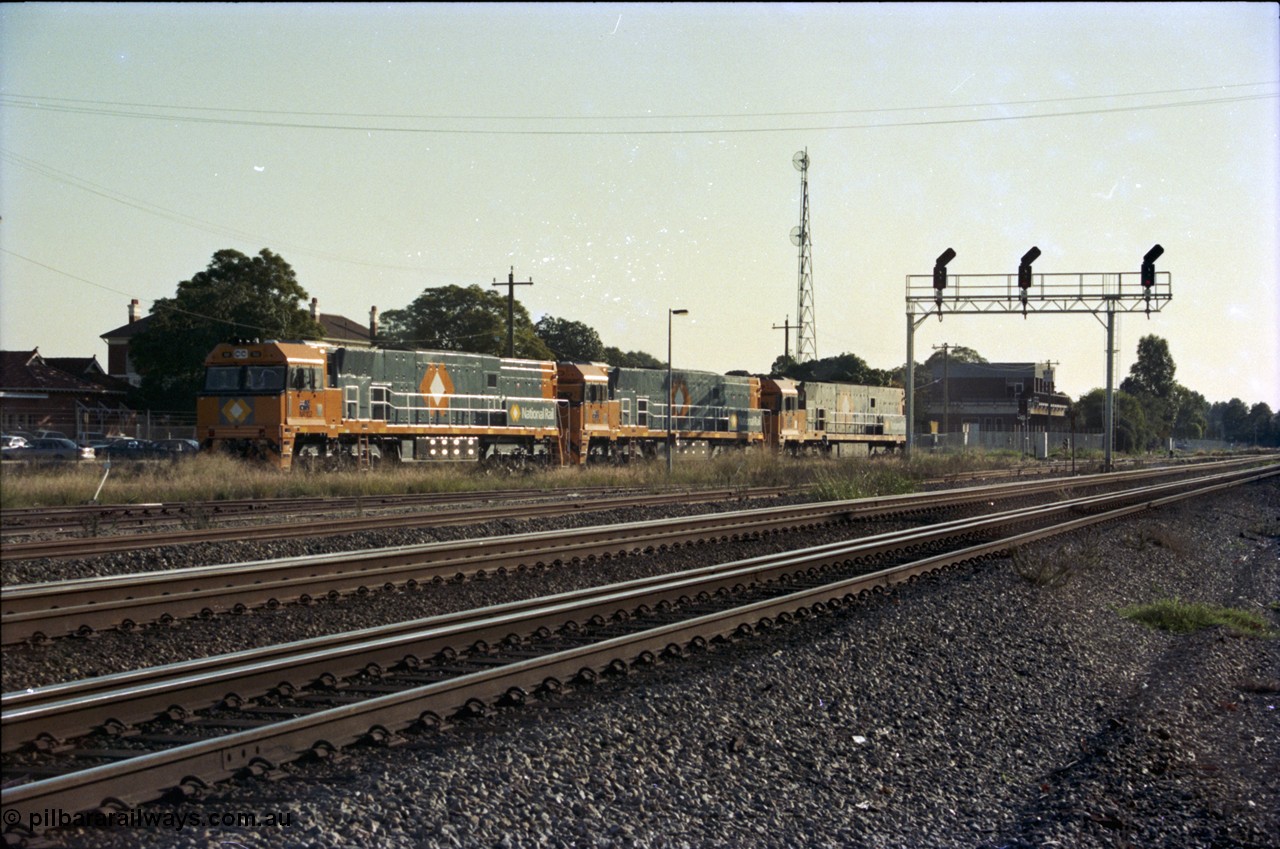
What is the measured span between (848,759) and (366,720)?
281 cm

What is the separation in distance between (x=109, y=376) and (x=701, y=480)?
31.7 metres

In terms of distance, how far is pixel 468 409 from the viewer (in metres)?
29.5

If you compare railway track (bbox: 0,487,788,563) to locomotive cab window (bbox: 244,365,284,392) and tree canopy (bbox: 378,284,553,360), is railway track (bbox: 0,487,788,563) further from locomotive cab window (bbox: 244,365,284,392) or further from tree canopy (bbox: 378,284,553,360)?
tree canopy (bbox: 378,284,553,360)

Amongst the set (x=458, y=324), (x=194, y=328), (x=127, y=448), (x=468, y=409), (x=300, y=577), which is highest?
(x=458, y=324)

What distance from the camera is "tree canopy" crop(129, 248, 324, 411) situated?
130 feet

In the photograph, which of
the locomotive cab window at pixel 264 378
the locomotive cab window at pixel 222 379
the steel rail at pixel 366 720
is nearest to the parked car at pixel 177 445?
the locomotive cab window at pixel 222 379

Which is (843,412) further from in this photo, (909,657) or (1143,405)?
(1143,405)

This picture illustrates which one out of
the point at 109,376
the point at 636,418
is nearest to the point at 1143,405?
the point at 636,418

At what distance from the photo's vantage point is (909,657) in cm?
920

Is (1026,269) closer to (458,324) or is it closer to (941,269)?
(941,269)

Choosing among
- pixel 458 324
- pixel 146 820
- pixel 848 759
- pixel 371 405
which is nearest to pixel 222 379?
pixel 371 405

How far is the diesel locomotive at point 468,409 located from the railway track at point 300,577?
1098 centimetres

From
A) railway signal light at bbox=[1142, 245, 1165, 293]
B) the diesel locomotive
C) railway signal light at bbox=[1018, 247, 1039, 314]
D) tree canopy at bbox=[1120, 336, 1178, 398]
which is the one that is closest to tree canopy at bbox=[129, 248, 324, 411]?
the diesel locomotive

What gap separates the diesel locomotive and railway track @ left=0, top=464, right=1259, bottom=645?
1098 centimetres
